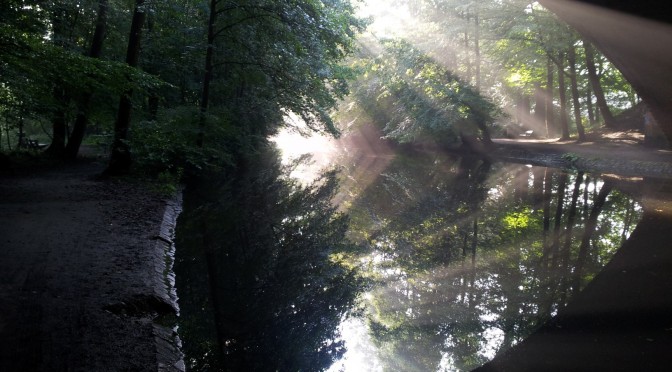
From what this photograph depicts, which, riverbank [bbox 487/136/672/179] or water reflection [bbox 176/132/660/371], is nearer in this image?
water reflection [bbox 176/132/660/371]

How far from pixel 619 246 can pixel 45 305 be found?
8461 millimetres

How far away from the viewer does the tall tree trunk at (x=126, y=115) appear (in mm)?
11270

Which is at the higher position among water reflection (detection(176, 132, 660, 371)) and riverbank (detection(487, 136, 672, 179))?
riverbank (detection(487, 136, 672, 179))

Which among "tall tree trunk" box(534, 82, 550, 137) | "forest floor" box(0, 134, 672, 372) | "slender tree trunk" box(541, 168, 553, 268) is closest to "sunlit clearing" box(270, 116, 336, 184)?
"slender tree trunk" box(541, 168, 553, 268)

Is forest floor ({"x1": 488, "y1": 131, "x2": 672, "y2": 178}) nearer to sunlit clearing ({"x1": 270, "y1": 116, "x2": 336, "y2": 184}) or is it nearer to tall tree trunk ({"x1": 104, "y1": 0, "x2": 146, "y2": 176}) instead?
sunlit clearing ({"x1": 270, "y1": 116, "x2": 336, "y2": 184})

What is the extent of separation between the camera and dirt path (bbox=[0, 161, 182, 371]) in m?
A: 3.55

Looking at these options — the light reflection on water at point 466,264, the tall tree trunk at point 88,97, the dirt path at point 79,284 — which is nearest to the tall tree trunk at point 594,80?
the light reflection on water at point 466,264

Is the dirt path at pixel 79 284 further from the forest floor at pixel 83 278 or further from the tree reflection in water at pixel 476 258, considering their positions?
the tree reflection in water at pixel 476 258

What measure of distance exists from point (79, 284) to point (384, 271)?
463 cm

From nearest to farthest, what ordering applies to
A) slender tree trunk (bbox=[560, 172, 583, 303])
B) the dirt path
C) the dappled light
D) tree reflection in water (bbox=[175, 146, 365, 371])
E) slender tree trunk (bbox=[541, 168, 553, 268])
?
the dirt path
the dappled light
tree reflection in water (bbox=[175, 146, 365, 371])
slender tree trunk (bbox=[560, 172, 583, 303])
slender tree trunk (bbox=[541, 168, 553, 268])

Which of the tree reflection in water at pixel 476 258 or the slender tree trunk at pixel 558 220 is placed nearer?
the tree reflection in water at pixel 476 258

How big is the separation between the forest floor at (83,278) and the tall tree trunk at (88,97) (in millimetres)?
4206

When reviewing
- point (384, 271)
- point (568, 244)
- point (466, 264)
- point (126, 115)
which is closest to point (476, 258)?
point (466, 264)

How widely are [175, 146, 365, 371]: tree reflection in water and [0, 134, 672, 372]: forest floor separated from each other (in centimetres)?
49
